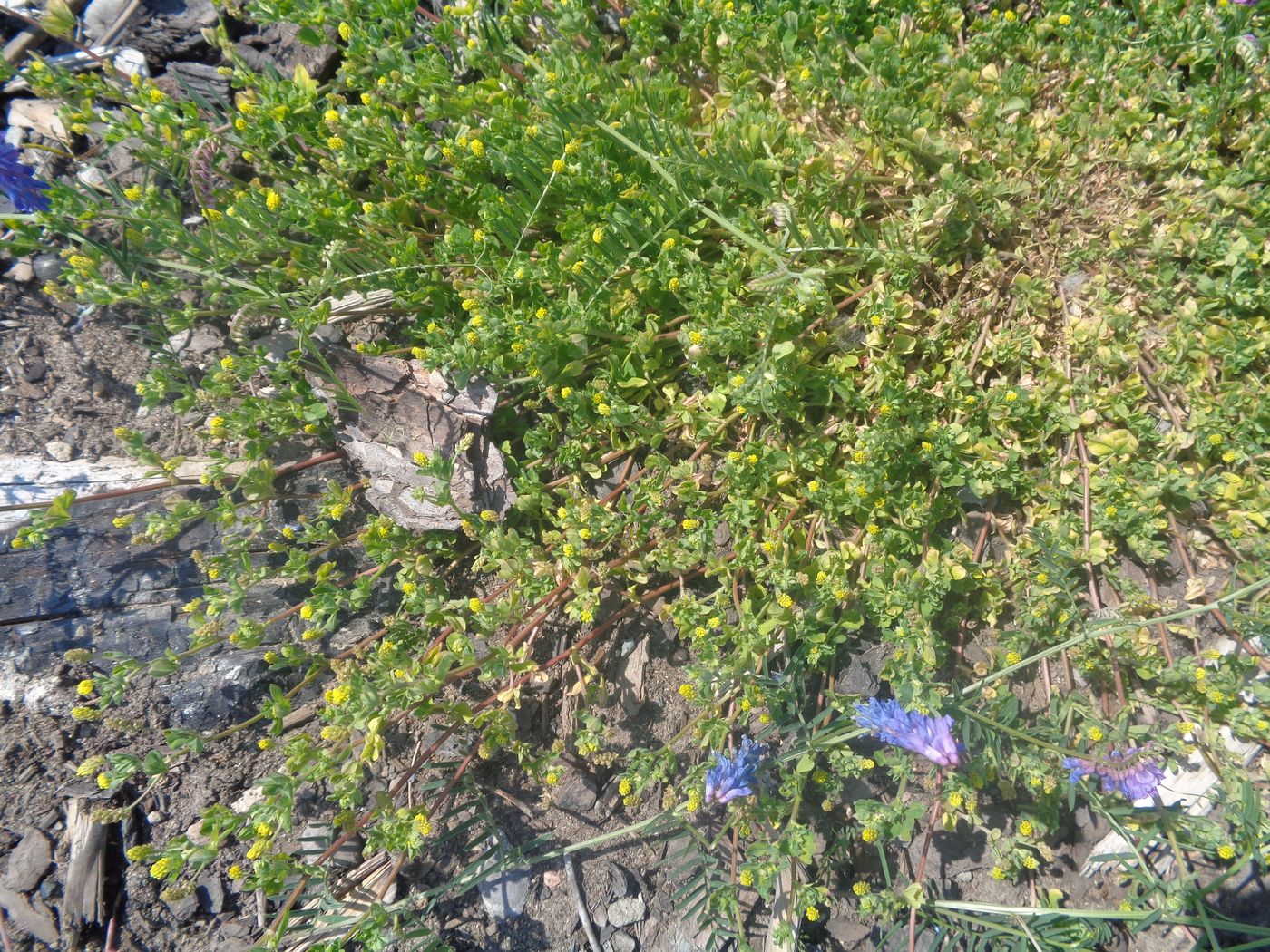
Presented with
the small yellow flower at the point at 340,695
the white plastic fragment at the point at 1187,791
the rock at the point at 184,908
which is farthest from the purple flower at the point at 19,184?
the white plastic fragment at the point at 1187,791

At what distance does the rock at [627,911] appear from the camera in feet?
10.1

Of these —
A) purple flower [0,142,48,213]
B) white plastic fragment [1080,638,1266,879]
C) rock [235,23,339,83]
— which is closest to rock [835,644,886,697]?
white plastic fragment [1080,638,1266,879]

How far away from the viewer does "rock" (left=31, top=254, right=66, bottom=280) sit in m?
3.59

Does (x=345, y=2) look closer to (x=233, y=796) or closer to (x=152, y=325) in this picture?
(x=152, y=325)

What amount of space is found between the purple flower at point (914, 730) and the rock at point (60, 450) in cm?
335

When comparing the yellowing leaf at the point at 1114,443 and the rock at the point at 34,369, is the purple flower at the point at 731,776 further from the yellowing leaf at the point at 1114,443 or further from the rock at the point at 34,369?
the rock at the point at 34,369

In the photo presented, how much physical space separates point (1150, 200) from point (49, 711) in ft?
16.2

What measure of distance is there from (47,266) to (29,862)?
254 cm

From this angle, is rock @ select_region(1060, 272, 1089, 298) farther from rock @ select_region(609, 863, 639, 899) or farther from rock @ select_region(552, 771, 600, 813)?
rock @ select_region(609, 863, 639, 899)

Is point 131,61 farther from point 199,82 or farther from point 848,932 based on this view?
point 848,932

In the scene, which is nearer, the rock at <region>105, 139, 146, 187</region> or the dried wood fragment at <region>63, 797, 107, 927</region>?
the dried wood fragment at <region>63, 797, 107, 927</region>

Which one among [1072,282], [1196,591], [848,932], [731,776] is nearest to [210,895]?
[731,776]

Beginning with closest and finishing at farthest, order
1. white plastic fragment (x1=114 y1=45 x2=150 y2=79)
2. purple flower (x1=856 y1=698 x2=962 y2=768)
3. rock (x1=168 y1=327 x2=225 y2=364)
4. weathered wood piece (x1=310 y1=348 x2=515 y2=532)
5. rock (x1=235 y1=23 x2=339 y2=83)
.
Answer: purple flower (x1=856 y1=698 x2=962 y2=768) < weathered wood piece (x1=310 y1=348 x2=515 y2=532) < rock (x1=168 y1=327 x2=225 y2=364) < rock (x1=235 y1=23 x2=339 y2=83) < white plastic fragment (x1=114 y1=45 x2=150 y2=79)

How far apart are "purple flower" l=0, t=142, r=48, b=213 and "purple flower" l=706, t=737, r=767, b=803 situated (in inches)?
140
